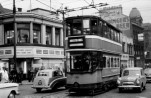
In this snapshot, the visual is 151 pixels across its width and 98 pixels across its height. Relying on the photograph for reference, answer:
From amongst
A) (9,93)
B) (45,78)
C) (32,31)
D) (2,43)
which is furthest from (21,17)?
(9,93)

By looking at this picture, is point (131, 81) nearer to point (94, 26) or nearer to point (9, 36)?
point (94, 26)

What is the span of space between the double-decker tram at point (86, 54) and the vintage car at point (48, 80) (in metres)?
2.52

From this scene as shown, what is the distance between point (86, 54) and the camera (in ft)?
54.8

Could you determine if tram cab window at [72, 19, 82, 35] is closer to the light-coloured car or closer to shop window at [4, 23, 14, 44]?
the light-coloured car

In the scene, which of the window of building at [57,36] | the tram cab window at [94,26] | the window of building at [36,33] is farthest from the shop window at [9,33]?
the tram cab window at [94,26]

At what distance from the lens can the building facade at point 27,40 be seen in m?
33.6

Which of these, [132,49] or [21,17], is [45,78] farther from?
[132,49]

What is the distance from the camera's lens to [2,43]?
115 feet

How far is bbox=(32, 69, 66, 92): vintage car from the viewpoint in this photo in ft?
62.7

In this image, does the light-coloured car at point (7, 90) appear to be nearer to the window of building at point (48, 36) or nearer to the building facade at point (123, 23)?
the window of building at point (48, 36)

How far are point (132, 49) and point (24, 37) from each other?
1292 inches

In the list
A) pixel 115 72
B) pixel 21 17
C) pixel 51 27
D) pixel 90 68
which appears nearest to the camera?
pixel 90 68

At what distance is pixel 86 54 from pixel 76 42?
1.09 meters

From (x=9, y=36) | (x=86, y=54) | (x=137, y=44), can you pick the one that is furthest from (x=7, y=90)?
(x=137, y=44)
